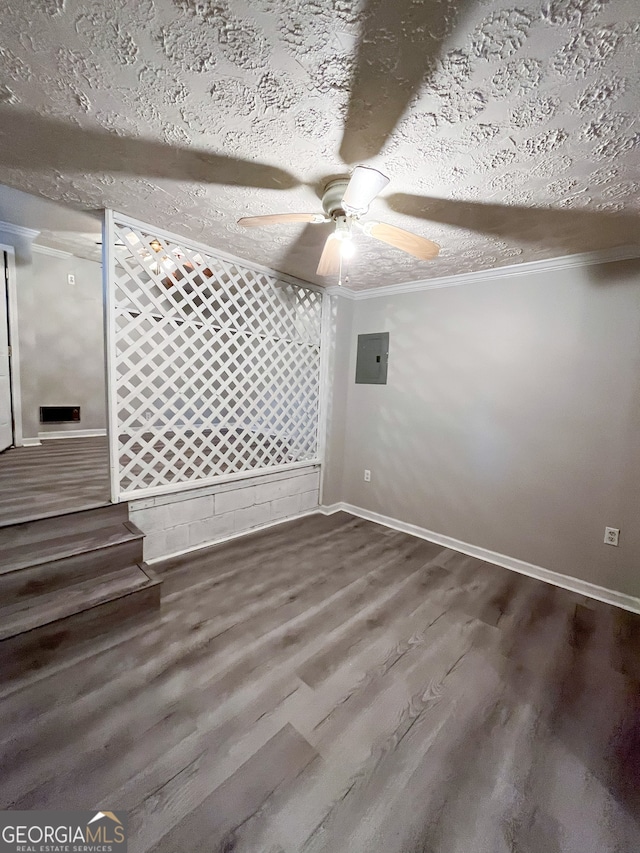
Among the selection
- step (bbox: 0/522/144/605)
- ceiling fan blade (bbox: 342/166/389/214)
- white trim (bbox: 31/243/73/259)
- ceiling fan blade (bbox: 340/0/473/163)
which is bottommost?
step (bbox: 0/522/144/605)

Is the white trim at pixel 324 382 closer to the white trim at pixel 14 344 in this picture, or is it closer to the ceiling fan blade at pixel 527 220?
the ceiling fan blade at pixel 527 220

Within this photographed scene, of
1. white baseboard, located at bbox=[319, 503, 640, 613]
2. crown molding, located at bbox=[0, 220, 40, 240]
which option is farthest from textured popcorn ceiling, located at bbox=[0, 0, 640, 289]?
white baseboard, located at bbox=[319, 503, 640, 613]

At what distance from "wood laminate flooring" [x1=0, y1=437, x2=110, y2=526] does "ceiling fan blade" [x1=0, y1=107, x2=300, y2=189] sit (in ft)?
5.67

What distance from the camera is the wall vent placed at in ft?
12.5

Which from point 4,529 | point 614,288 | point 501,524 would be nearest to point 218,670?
point 4,529

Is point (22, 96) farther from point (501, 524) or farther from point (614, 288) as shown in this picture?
point (501, 524)

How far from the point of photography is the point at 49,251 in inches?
145

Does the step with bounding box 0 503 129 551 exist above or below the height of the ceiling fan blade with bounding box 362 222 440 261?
below

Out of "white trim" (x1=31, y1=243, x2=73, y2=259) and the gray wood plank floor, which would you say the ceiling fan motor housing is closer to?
the gray wood plank floor

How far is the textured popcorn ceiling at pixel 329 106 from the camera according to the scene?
85 centimetres

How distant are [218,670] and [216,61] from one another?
2.18 meters

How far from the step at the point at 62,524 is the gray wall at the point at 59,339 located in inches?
93.9

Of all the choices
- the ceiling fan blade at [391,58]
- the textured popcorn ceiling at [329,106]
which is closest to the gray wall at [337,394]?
the textured popcorn ceiling at [329,106]

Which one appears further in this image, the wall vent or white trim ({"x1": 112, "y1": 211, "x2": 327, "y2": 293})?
the wall vent
